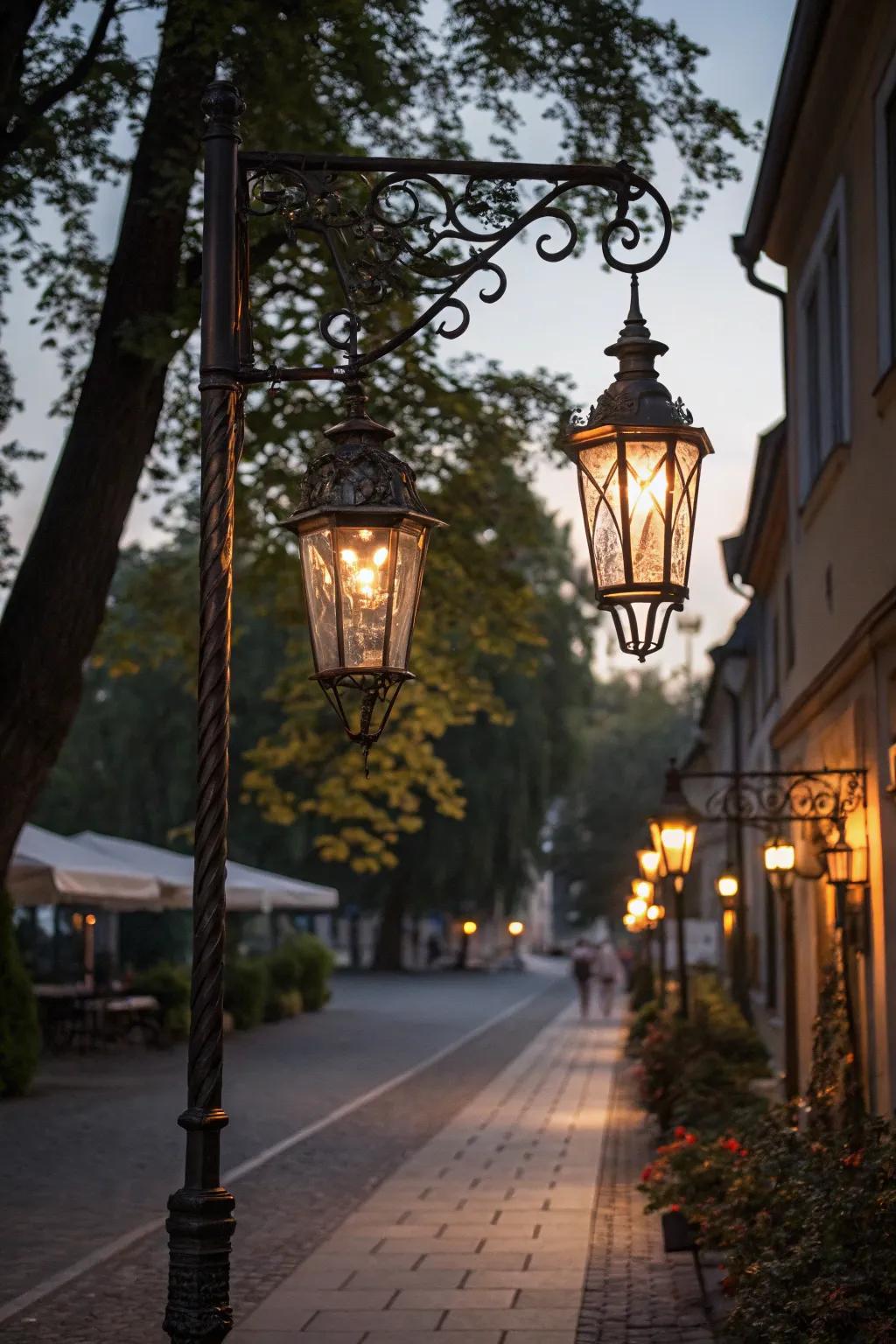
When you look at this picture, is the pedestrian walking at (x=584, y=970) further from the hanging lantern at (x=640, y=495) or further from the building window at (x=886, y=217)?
the hanging lantern at (x=640, y=495)

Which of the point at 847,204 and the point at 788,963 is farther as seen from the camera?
the point at 788,963

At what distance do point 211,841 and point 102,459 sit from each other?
8.31 meters

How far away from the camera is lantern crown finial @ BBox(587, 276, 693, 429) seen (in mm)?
4766

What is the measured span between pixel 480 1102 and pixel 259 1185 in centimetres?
733

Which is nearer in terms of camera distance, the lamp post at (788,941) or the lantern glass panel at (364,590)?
the lantern glass panel at (364,590)

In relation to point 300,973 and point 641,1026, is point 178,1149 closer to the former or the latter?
point 641,1026

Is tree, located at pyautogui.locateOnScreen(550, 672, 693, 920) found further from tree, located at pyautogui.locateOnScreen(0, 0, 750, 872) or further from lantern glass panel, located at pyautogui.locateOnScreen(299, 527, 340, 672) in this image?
lantern glass panel, located at pyautogui.locateOnScreen(299, 527, 340, 672)

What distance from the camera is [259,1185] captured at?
13.3 m

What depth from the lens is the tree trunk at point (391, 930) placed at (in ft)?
192

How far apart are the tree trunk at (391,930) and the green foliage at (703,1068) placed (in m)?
39.9

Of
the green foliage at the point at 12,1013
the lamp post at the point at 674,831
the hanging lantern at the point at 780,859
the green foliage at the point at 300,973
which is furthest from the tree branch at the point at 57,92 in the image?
the green foliage at the point at 300,973

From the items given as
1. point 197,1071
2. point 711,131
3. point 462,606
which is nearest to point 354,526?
point 197,1071

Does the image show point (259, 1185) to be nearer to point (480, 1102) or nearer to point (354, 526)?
point (480, 1102)

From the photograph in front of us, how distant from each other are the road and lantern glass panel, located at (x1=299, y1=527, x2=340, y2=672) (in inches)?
177
